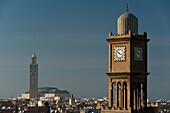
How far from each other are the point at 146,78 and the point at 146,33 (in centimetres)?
199

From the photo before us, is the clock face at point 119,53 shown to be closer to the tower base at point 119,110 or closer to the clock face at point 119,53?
the clock face at point 119,53

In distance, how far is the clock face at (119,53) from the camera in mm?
24708

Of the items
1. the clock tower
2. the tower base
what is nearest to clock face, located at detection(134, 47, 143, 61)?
the clock tower

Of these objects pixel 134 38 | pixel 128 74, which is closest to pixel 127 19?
pixel 134 38

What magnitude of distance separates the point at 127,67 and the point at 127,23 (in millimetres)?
1893

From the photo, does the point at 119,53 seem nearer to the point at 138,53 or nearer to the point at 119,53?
the point at 119,53

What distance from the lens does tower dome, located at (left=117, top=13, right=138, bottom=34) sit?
2449cm

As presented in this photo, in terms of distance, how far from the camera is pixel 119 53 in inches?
980

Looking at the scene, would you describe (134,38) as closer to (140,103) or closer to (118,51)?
(118,51)

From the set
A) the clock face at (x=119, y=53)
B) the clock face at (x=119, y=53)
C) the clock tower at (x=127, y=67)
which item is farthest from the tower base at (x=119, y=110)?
the clock face at (x=119, y=53)

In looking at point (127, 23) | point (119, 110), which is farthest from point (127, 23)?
point (119, 110)

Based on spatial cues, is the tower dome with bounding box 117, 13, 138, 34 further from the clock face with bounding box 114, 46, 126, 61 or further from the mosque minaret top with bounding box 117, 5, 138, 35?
the clock face with bounding box 114, 46, 126, 61

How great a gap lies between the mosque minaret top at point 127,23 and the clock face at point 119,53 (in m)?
0.66

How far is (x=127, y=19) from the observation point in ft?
80.4
